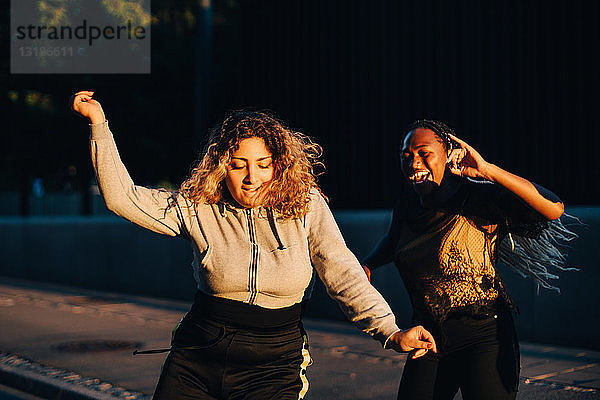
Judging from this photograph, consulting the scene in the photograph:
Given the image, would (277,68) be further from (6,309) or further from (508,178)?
(508,178)

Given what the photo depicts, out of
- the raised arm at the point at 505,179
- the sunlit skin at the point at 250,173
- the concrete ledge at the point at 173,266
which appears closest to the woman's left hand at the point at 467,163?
the raised arm at the point at 505,179

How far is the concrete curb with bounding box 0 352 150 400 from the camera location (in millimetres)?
6211

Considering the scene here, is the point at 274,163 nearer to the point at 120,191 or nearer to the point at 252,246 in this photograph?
the point at 252,246

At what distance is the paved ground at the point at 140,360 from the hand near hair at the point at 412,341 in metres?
3.19

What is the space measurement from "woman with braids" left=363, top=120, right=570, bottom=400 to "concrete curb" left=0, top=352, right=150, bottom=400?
3.06 metres

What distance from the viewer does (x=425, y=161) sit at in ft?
12.0

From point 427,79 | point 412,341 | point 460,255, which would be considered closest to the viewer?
point 412,341

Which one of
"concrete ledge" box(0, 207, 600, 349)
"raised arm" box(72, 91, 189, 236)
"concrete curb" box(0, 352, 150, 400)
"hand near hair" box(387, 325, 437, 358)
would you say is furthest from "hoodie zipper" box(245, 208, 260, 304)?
"concrete ledge" box(0, 207, 600, 349)

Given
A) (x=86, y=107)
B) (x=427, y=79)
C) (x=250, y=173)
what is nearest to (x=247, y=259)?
(x=250, y=173)

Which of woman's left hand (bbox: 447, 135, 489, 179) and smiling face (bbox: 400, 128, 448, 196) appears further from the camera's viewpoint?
smiling face (bbox: 400, 128, 448, 196)

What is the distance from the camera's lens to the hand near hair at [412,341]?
2914mm

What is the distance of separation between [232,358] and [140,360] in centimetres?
483

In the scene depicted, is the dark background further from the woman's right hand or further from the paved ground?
the woman's right hand

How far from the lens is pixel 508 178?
11.1ft
